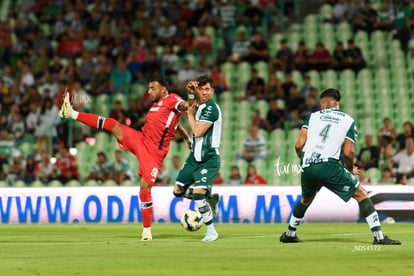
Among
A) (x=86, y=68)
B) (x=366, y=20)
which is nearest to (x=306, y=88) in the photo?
(x=366, y=20)

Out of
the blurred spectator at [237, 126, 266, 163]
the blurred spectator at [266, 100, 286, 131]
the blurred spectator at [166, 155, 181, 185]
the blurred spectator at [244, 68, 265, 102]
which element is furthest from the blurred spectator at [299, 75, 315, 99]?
the blurred spectator at [166, 155, 181, 185]

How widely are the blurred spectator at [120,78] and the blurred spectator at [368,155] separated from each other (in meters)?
7.54

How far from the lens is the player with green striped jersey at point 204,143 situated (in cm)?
1404

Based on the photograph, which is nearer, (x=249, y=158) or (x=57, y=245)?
(x=57, y=245)

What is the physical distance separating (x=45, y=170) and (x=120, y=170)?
198 cm

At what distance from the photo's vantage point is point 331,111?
1315 cm

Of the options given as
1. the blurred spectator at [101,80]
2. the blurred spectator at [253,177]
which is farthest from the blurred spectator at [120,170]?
the blurred spectator at [101,80]

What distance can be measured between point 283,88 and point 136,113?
3.93 metres

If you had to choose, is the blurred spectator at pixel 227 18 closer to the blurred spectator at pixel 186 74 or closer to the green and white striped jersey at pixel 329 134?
the blurred spectator at pixel 186 74

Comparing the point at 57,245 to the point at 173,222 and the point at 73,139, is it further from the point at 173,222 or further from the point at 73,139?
the point at 73,139

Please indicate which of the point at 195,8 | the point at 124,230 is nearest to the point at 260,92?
→ the point at 195,8

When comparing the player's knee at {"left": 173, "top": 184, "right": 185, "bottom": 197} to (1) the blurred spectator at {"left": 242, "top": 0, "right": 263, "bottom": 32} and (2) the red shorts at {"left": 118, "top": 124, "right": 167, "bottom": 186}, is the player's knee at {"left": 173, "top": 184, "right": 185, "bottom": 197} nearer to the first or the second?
(2) the red shorts at {"left": 118, "top": 124, "right": 167, "bottom": 186}

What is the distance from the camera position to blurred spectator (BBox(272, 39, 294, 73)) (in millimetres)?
27031

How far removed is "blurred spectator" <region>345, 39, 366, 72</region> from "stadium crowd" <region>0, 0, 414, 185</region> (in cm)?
3
